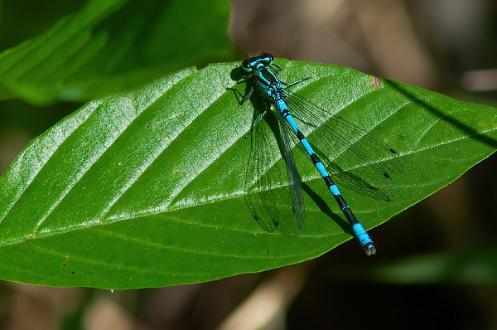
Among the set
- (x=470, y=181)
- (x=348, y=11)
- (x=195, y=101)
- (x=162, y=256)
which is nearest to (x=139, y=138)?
(x=195, y=101)

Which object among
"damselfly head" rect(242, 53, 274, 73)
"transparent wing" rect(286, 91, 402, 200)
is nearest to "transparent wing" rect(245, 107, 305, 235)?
"transparent wing" rect(286, 91, 402, 200)

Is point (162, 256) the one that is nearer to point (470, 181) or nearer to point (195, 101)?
point (195, 101)

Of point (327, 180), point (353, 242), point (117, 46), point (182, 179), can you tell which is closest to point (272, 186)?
point (327, 180)

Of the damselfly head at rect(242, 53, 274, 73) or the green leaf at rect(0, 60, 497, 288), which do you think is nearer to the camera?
the green leaf at rect(0, 60, 497, 288)

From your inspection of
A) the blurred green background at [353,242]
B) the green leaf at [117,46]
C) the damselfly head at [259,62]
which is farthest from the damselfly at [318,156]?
the blurred green background at [353,242]

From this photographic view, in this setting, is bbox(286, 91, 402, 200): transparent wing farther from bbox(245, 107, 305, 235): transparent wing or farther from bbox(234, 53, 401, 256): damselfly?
bbox(245, 107, 305, 235): transparent wing

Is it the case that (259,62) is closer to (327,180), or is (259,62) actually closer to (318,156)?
(318,156)

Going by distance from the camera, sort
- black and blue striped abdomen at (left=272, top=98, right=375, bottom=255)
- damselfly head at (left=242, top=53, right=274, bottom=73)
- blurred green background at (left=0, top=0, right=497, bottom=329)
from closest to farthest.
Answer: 1. black and blue striped abdomen at (left=272, top=98, right=375, bottom=255)
2. damselfly head at (left=242, top=53, right=274, bottom=73)
3. blurred green background at (left=0, top=0, right=497, bottom=329)
